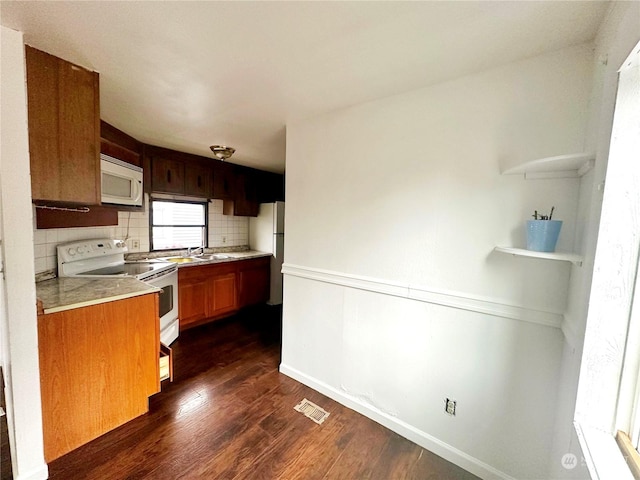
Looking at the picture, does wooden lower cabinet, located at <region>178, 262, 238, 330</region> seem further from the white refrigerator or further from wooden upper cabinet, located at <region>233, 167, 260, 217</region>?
wooden upper cabinet, located at <region>233, 167, 260, 217</region>

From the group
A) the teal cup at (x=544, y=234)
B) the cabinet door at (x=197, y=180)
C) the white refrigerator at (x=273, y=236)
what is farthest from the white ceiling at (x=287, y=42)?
the white refrigerator at (x=273, y=236)

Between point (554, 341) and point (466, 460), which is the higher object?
point (554, 341)

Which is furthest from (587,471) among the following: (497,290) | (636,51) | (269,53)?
(269,53)

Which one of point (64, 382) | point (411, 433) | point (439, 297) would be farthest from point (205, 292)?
point (439, 297)

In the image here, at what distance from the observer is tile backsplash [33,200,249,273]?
2117 millimetres

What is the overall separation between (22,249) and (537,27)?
2.56m

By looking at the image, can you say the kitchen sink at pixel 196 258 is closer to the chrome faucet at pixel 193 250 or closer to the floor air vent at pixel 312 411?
the chrome faucet at pixel 193 250

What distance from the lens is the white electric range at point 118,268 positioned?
89.1 inches

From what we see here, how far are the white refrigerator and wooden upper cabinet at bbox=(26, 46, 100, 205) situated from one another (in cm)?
263

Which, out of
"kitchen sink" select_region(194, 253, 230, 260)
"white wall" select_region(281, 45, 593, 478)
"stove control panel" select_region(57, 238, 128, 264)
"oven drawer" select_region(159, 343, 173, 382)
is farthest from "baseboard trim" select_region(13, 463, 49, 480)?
"kitchen sink" select_region(194, 253, 230, 260)

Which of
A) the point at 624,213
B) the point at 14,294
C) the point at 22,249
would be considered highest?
the point at 624,213

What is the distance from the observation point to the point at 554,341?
4.17 ft

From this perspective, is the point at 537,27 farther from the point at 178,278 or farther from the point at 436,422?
the point at 178,278

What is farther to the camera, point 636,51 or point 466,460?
point 466,460
